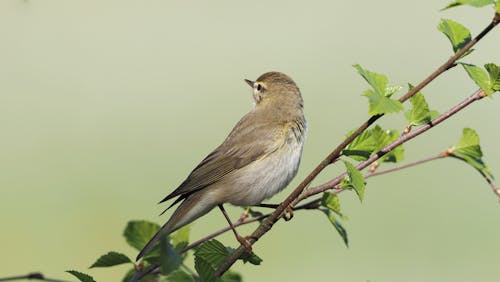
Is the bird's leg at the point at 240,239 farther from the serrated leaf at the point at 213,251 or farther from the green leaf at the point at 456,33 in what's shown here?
the green leaf at the point at 456,33

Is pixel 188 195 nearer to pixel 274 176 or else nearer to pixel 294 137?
pixel 274 176

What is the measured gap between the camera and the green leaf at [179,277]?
1399 mm

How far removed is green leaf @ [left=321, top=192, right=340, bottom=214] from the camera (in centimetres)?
181

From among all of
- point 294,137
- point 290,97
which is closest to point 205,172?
point 294,137

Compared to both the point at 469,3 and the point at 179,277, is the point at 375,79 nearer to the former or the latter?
the point at 469,3

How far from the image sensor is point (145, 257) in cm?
170

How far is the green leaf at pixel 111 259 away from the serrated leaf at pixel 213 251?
8.8 inches

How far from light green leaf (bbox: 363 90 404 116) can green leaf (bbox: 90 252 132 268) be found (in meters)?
0.73

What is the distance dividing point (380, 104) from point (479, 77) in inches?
13.4

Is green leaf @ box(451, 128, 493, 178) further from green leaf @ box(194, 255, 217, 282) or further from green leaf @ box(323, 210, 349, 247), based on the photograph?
green leaf @ box(194, 255, 217, 282)

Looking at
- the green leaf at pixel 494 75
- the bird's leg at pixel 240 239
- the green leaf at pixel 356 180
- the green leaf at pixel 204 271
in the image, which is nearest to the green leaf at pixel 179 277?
the green leaf at pixel 204 271

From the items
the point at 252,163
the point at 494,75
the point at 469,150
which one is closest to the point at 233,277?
the point at 469,150

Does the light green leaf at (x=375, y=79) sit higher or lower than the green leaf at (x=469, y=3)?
lower

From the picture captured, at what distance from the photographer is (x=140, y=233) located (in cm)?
175
